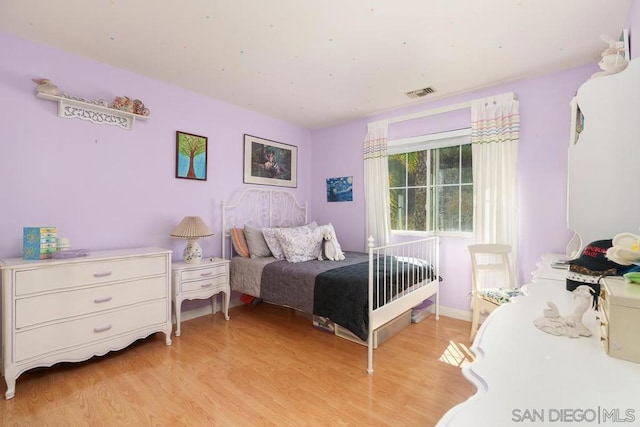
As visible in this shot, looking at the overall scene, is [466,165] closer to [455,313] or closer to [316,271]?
[455,313]

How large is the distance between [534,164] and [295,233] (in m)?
2.37

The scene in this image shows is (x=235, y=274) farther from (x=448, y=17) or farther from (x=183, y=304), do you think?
(x=448, y=17)

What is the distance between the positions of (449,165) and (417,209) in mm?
600

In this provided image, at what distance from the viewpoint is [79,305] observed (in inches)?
80.7

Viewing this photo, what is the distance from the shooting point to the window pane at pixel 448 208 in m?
3.20

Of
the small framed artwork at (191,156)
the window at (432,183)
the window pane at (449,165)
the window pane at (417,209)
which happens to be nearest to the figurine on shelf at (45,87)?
the small framed artwork at (191,156)

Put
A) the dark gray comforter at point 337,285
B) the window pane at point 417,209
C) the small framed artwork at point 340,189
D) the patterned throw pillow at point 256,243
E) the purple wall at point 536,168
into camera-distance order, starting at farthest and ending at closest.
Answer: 1. the small framed artwork at point 340,189
2. the window pane at point 417,209
3. the patterned throw pillow at point 256,243
4. the purple wall at point 536,168
5. the dark gray comforter at point 337,285

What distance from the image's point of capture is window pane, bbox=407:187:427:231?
11.2 ft

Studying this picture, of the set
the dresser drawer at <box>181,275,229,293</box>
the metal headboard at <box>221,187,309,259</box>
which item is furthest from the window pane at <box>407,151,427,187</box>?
the dresser drawer at <box>181,275,229,293</box>

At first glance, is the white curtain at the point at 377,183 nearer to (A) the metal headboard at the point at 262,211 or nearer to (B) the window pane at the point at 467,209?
(B) the window pane at the point at 467,209

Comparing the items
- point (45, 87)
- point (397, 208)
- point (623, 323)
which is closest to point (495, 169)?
point (397, 208)

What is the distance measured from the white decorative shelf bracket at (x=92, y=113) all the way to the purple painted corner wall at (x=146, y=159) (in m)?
0.05

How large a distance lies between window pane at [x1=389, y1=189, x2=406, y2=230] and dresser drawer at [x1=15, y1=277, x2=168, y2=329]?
256 cm

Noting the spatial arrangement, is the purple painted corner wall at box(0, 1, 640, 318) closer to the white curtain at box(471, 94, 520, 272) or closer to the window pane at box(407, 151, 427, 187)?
the white curtain at box(471, 94, 520, 272)
